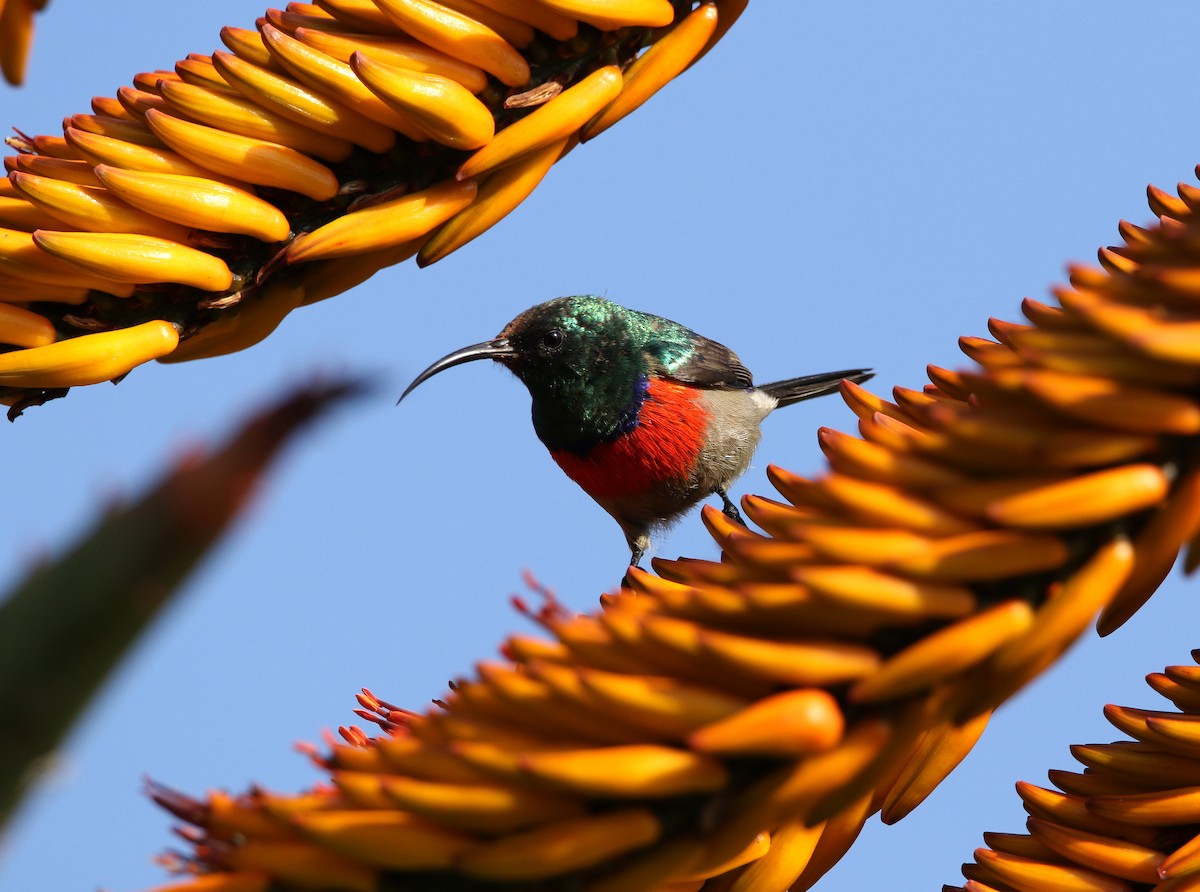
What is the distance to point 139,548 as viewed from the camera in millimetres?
451

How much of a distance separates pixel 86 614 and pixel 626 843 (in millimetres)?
410

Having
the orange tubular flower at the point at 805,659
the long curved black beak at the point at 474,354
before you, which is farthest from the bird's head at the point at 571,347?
the orange tubular flower at the point at 805,659

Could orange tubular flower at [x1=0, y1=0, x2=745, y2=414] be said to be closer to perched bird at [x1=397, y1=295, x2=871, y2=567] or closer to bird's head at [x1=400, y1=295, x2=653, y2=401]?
perched bird at [x1=397, y1=295, x2=871, y2=567]

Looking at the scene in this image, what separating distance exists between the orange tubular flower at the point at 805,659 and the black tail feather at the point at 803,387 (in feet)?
14.1

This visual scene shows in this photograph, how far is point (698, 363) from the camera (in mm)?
4555

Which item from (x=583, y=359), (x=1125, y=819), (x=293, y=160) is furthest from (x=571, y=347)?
(x=1125, y=819)

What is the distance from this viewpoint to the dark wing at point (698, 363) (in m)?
4.45

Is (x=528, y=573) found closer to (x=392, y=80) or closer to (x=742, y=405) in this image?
(x=392, y=80)

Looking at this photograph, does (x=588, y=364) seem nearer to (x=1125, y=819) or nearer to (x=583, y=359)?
(x=583, y=359)

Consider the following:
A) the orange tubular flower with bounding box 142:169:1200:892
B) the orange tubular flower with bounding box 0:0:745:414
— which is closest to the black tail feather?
the orange tubular flower with bounding box 0:0:745:414

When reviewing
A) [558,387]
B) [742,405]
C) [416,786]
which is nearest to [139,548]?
[416,786]

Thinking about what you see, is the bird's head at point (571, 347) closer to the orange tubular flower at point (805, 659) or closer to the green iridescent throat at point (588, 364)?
the green iridescent throat at point (588, 364)

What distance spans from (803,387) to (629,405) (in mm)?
1150

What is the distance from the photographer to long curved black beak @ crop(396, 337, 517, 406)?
13.3 feet
